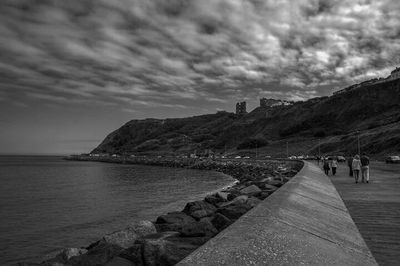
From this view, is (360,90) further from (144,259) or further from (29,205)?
(144,259)

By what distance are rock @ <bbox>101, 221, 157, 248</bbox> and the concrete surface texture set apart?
4.65m

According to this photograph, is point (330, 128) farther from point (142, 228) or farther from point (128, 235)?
point (128, 235)

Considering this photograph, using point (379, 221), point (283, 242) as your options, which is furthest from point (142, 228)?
point (283, 242)

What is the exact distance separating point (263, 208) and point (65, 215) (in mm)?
18080

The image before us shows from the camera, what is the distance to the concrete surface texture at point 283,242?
3252mm

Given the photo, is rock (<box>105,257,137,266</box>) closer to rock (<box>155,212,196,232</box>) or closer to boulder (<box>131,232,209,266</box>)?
boulder (<box>131,232,209,266</box>)

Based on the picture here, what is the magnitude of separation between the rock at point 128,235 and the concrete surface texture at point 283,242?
465cm

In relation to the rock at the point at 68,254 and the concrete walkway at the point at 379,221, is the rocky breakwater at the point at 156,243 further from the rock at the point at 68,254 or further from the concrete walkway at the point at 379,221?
the concrete walkway at the point at 379,221

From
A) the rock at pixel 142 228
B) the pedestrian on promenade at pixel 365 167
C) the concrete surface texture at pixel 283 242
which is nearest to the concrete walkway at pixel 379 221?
the concrete surface texture at pixel 283 242

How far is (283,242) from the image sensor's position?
12.4 ft

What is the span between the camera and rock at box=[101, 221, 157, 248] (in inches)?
350

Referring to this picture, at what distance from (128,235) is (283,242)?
21.3ft

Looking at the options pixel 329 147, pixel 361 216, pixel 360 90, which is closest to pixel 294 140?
pixel 329 147

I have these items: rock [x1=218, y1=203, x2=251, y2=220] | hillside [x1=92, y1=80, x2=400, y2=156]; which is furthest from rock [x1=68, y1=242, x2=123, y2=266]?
hillside [x1=92, y1=80, x2=400, y2=156]
